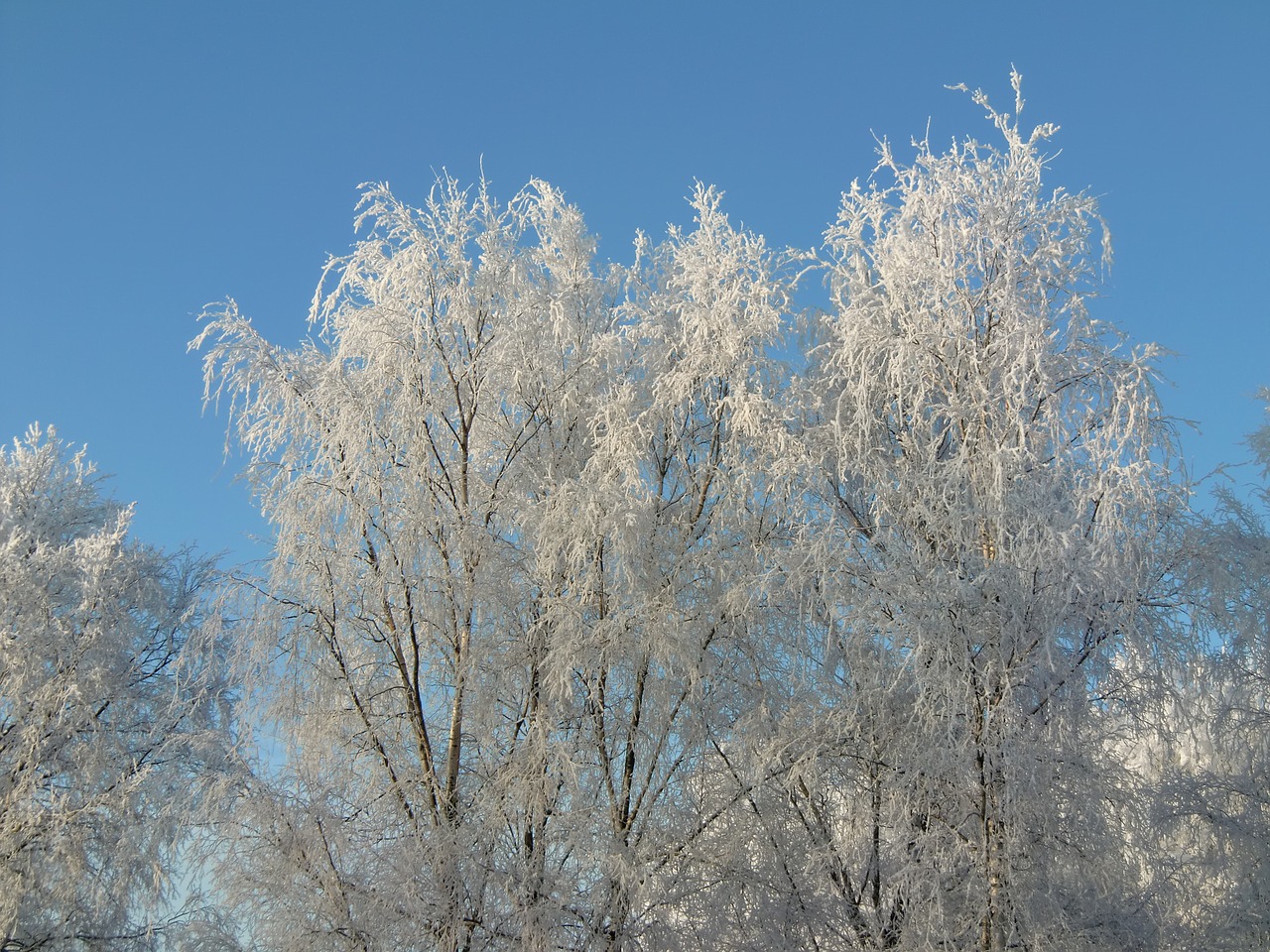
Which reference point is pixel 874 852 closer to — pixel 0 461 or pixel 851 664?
pixel 851 664

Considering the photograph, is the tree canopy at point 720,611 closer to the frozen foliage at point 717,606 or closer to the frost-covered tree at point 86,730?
the frozen foliage at point 717,606

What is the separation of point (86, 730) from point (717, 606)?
8393 millimetres

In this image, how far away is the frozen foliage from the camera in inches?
293

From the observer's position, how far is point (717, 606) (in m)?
8.91

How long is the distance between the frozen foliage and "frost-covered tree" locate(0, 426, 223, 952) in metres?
3.25

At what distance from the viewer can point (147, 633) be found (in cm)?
1366

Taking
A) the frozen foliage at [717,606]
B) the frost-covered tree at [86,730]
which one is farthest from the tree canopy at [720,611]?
the frost-covered tree at [86,730]

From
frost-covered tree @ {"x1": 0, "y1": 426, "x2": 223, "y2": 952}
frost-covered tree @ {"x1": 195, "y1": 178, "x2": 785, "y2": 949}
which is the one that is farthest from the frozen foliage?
frost-covered tree @ {"x1": 0, "y1": 426, "x2": 223, "y2": 952}

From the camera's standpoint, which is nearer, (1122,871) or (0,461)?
(1122,871)

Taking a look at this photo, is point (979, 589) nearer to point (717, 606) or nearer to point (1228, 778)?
point (717, 606)

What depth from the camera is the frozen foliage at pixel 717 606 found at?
293 inches

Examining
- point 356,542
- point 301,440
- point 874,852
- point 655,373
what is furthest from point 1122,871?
point 301,440

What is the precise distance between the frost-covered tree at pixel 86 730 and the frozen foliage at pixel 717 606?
3.25m

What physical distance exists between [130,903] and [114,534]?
4.41 meters
